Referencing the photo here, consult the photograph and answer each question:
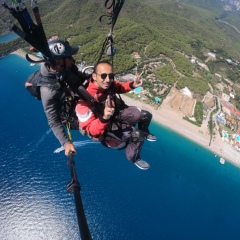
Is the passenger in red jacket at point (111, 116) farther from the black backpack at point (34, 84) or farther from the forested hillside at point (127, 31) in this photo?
the forested hillside at point (127, 31)

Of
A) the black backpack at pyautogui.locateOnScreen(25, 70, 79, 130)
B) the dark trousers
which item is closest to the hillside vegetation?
the dark trousers

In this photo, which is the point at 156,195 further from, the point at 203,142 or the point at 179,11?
the point at 179,11

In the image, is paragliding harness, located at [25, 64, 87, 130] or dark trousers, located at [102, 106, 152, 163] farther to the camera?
dark trousers, located at [102, 106, 152, 163]

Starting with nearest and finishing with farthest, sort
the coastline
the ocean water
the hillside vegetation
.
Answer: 1. the ocean water
2. the coastline
3. the hillside vegetation

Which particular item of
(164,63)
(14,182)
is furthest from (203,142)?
(14,182)

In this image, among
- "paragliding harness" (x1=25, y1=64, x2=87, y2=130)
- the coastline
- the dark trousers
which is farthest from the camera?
the coastline

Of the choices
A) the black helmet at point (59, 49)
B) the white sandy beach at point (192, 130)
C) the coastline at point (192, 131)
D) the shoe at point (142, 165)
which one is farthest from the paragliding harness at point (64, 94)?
the white sandy beach at point (192, 130)

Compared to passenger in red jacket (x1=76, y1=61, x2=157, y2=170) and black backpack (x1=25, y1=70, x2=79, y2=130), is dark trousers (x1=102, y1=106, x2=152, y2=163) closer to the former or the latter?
passenger in red jacket (x1=76, y1=61, x2=157, y2=170)
